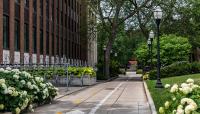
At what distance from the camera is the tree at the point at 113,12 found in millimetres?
58188

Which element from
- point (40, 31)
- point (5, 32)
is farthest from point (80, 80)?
point (40, 31)

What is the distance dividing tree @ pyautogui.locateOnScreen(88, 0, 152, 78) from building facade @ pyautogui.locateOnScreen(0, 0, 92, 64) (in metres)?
4.25

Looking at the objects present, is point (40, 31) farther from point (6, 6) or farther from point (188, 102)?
point (188, 102)

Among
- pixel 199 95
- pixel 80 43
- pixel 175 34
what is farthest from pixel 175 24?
pixel 199 95

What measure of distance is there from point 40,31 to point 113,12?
17.3 meters

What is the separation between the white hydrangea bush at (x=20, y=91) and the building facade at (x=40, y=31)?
14355mm

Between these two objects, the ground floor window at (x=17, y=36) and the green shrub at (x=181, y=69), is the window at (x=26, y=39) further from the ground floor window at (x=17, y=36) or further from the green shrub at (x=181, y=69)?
the green shrub at (x=181, y=69)

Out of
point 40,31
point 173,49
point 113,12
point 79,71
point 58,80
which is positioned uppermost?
point 113,12

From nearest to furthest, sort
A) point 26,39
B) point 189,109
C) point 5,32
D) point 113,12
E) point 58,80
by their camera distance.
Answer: point 189,109
point 5,32
point 58,80
point 26,39
point 113,12

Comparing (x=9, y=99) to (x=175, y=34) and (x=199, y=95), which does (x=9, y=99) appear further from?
(x=175, y=34)

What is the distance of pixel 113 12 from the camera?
6009 centimetres

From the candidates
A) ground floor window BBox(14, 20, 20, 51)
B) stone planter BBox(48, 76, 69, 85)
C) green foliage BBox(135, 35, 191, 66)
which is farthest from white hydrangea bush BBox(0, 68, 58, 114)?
green foliage BBox(135, 35, 191, 66)

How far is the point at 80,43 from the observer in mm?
71250

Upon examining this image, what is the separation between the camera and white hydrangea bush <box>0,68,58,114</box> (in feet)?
45.3
